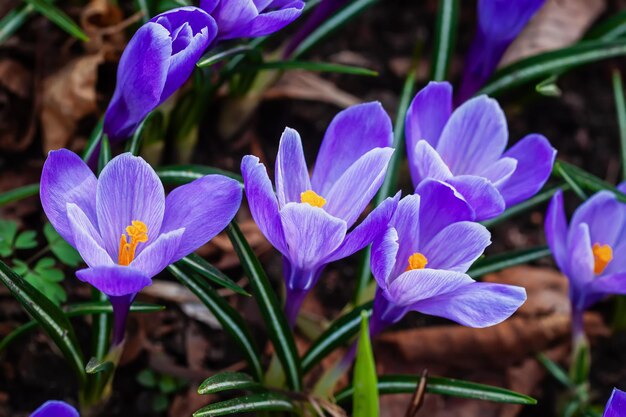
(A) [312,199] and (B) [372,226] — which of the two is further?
(A) [312,199]

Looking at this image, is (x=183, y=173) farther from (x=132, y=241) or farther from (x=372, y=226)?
(x=372, y=226)

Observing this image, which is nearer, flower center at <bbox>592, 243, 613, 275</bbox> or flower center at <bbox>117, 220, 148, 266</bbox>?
flower center at <bbox>117, 220, 148, 266</bbox>

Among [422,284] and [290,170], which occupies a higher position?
[290,170]

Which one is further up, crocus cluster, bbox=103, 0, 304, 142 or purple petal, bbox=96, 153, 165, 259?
crocus cluster, bbox=103, 0, 304, 142

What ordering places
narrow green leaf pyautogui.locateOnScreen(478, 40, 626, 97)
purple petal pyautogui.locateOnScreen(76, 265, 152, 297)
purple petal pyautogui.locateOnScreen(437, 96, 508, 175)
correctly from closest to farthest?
purple petal pyautogui.locateOnScreen(76, 265, 152, 297), purple petal pyautogui.locateOnScreen(437, 96, 508, 175), narrow green leaf pyautogui.locateOnScreen(478, 40, 626, 97)

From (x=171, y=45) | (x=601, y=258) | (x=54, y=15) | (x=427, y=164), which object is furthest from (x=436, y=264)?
(x=54, y=15)

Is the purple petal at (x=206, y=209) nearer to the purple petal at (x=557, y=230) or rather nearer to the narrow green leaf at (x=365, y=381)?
the narrow green leaf at (x=365, y=381)

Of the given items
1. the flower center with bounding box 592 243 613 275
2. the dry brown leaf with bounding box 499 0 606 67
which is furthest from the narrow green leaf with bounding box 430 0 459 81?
the flower center with bounding box 592 243 613 275

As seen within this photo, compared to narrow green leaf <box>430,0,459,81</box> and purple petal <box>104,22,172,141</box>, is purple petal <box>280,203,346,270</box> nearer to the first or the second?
purple petal <box>104,22,172,141</box>
